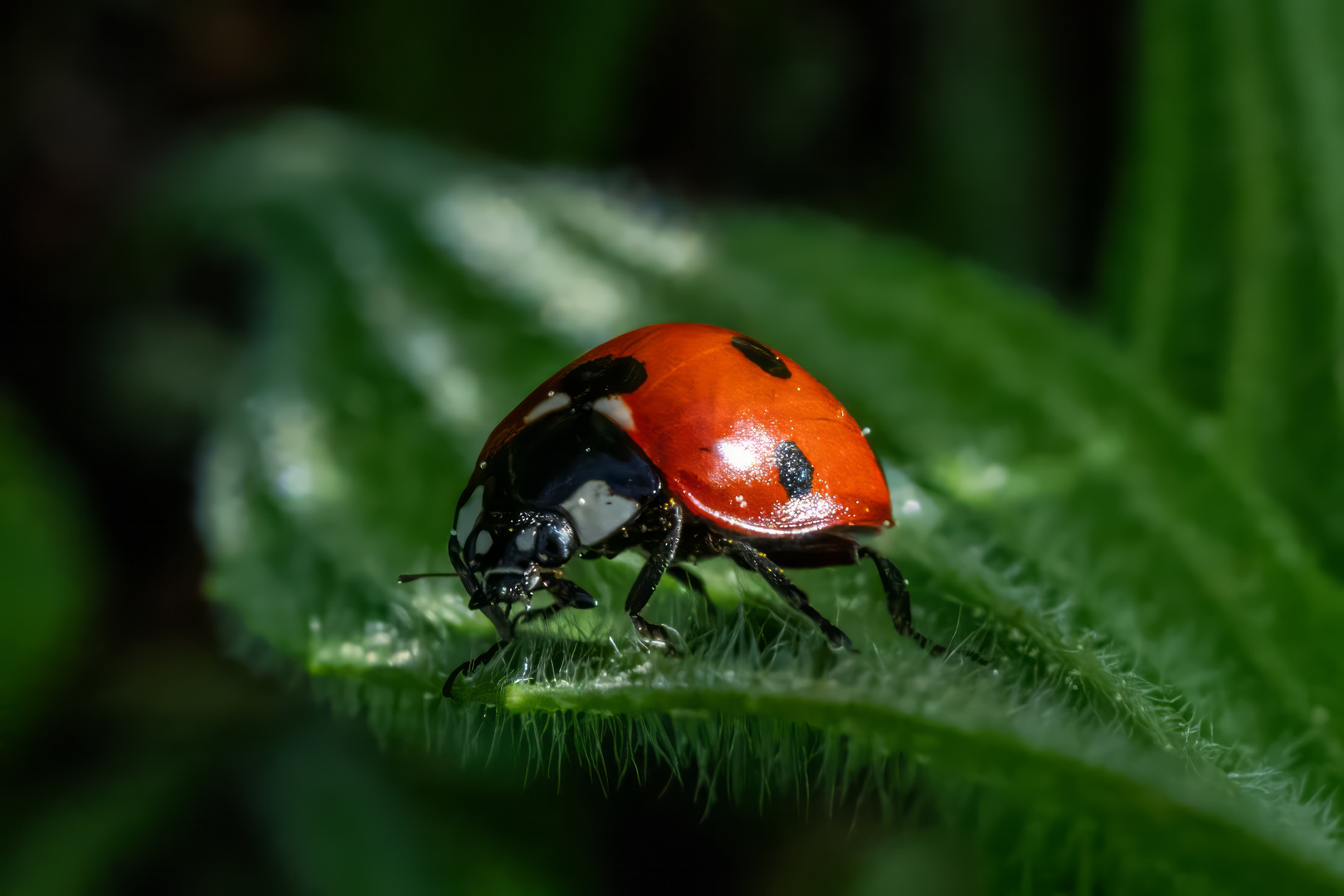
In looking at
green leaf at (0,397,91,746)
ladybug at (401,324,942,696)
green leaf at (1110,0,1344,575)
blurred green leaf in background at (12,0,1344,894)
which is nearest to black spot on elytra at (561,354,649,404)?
ladybug at (401,324,942,696)

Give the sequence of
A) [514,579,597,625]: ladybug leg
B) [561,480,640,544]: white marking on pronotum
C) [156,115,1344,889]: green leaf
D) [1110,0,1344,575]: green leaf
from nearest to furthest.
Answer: [156,115,1344,889]: green leaf → [514,579,597,625]: ladybug leg → [561,480,640,544]: white marking on pronotum → [1110,0,1344,575]: green leaf

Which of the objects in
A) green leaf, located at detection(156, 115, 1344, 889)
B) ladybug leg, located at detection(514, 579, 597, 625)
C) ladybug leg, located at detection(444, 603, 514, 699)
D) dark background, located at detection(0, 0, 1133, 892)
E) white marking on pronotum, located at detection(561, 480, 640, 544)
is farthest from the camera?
dark background, located at detection(0, 0, 1133, 892)

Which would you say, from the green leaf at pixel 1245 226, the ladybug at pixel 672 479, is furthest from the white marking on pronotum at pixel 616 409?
the green leaf at pixel 1245 226

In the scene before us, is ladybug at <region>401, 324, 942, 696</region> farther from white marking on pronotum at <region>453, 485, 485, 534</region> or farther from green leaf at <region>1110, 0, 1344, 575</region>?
green leaf at <region>1110, 0, 1344, 575</region>

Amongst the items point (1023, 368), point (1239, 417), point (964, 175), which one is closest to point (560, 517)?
point (1023, 368)

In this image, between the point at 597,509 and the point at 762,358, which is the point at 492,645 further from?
the point at 762,358

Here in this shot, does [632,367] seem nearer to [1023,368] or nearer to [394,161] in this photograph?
[1023,368]

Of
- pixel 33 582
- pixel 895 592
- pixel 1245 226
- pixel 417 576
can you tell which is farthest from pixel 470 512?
pixel 1245 226
